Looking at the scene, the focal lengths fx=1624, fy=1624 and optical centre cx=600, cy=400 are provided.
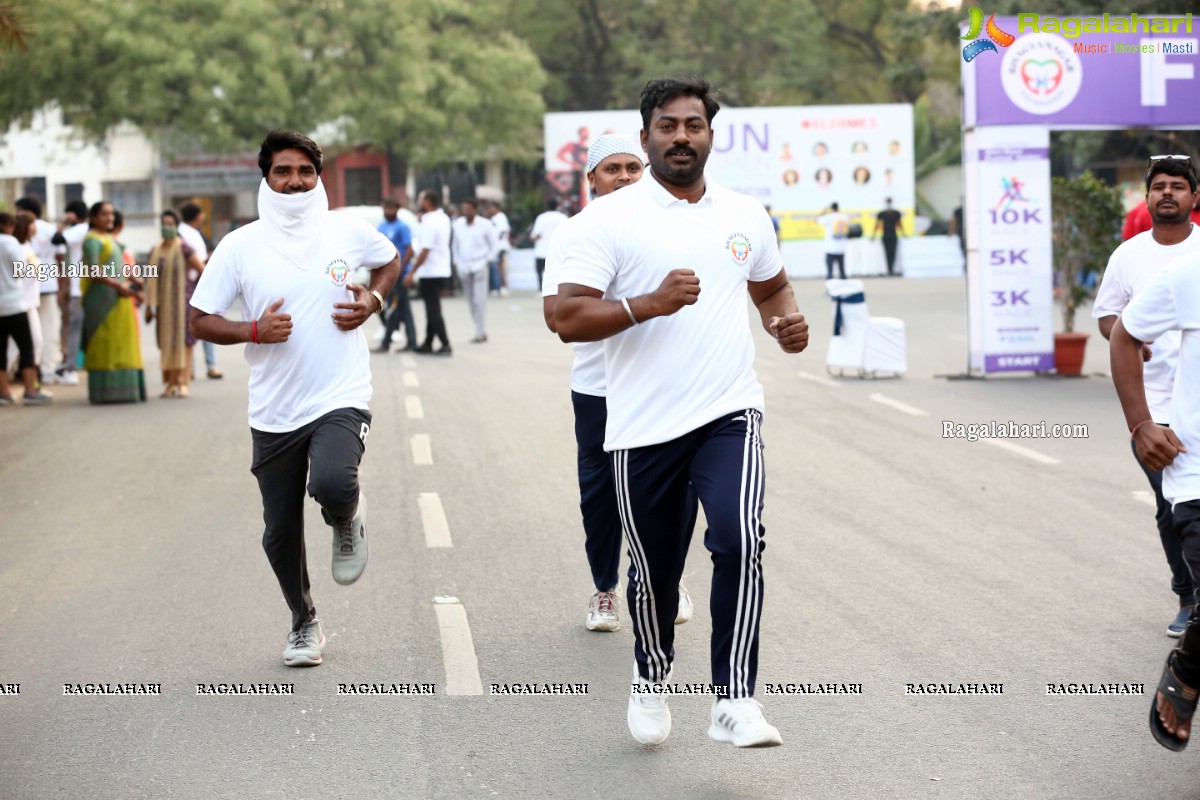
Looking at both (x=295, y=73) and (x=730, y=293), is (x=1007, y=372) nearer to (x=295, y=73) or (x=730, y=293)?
(x=730, y=293)

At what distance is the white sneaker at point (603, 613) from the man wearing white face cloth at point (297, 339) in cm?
106

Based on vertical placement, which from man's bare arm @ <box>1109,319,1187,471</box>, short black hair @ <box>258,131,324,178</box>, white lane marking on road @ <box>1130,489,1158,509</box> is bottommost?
white lane marking on road @ <box>1130,489,1158,509</box>

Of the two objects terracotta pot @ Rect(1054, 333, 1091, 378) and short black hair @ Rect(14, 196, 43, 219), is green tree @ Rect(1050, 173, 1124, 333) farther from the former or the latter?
short black hair @ Rect(14, 196, 43, 219)

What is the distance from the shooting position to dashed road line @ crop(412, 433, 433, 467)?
11.7 metres

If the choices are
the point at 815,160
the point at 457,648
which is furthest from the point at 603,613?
the point at 815,160

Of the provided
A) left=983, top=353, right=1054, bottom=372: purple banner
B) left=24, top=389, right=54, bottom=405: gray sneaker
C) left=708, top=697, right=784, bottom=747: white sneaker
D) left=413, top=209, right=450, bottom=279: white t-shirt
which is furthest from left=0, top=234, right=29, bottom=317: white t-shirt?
left=708, top=697, right=784, bottom=747: white sneaker

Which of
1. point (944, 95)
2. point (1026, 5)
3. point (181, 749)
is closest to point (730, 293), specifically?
point (181, 749)

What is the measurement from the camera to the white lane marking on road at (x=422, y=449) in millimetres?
11664

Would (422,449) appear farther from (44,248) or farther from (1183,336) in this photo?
(1183,336)

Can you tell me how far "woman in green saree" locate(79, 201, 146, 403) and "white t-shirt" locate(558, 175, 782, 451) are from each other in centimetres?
1099

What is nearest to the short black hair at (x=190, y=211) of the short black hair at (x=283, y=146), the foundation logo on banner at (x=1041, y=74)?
the foundation logo on banner at (x=1041, y=74)

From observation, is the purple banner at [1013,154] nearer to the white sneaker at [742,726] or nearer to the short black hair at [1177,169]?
the short black hair at [1177,169]

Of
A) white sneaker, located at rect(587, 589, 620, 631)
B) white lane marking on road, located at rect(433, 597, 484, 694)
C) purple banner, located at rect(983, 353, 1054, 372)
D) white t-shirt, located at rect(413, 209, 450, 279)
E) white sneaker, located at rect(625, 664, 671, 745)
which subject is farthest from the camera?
white t-shirt, located at rect(413, 209, 450, 279)

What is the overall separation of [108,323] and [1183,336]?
40.4 ft
